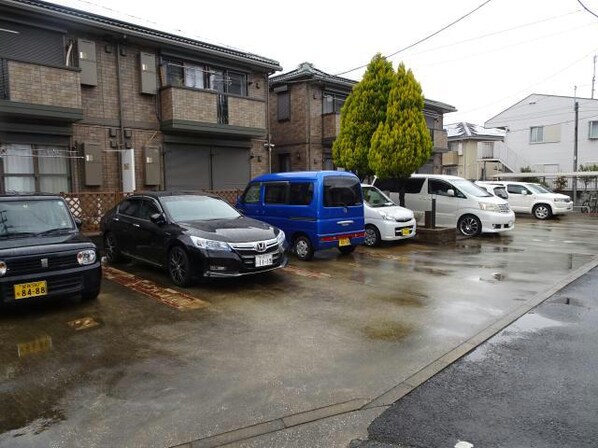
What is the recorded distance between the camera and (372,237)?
11.0 metres

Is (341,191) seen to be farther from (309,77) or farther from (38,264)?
(309,77)

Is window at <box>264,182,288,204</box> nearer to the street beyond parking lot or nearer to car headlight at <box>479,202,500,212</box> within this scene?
the street beyond parking lot

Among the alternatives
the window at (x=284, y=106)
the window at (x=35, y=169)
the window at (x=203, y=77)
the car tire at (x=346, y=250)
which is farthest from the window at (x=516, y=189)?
the window at (x=35, y=169)

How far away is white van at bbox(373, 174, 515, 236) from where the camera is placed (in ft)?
41.3

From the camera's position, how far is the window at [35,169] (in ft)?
34.9

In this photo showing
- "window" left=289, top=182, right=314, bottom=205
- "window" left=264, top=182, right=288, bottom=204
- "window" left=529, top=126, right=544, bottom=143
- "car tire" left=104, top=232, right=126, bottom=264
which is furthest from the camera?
"window" left=529, top=126, right=544, bottom=143

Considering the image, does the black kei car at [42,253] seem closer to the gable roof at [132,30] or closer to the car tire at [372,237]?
the gable roof at [132,30]

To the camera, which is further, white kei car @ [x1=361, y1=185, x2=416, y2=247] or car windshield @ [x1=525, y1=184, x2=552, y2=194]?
car windshield @ [x1=525, y1=184, x2=552, y2=194]

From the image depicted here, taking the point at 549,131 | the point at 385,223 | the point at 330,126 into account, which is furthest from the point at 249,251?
the point at 549,131

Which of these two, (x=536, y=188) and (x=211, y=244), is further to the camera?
(x=536, y=188)

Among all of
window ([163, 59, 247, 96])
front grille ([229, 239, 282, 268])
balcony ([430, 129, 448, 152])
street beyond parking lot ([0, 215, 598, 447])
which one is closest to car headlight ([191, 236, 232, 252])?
front grille ([229, 239, 282, 268])

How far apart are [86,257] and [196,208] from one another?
2301 mm

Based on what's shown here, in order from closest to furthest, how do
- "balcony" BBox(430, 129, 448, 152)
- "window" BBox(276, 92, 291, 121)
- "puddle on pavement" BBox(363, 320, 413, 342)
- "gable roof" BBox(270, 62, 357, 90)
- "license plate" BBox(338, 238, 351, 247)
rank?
"puddle on pavement" BBox(363, 320, 413, 342)
"license plate" BBox(338, 238, 351, 247)
"gable roof" BBox(270, 62, 357, 90)
"window" BBox(276, 92, 291, 121)
"balcony" BBox(430, 129, 448, 152)

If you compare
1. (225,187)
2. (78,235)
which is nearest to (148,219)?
(78,235)
